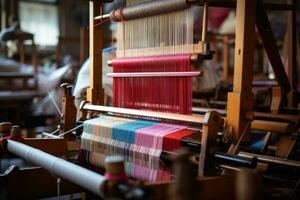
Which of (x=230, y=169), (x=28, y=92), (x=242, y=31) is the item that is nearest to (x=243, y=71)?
(x=242, y=31)

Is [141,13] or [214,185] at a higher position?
[141,13]

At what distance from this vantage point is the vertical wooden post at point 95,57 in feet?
6.15

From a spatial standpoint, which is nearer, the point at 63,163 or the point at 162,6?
the point at 63,163

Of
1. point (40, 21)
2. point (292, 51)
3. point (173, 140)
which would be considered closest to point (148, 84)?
point (173, 140)

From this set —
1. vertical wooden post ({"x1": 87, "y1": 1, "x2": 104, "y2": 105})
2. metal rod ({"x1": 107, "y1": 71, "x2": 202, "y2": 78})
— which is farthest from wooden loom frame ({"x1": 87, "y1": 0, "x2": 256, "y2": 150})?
vertical wooden post ({"x1": 87, "y1": 1, "x2": 104, "y2": 105})

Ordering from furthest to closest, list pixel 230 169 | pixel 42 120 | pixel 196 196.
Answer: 1. pixel 42 120
2. pixel 230 169
3. pixel 196 196

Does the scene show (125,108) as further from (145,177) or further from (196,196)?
(196,196)

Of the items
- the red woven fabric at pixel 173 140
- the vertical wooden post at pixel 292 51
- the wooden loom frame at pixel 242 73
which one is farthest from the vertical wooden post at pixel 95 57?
the vertical wooden post at pixel 292 51

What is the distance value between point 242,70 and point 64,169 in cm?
67

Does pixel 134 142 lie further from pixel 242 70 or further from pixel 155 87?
pixel 242 70

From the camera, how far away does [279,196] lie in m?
1.13

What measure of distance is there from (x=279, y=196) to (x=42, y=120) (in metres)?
2.87

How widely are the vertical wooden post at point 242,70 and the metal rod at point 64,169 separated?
0.54 meters

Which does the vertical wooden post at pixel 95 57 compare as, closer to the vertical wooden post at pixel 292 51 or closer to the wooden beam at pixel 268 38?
the wooden beam at pixel 268 38
